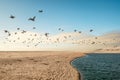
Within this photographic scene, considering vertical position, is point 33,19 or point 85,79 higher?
point 33,19

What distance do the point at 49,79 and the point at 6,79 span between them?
257 inches

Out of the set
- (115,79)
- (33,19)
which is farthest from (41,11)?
(115,79)

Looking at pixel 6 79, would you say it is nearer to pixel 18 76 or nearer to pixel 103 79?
pixel 18 76

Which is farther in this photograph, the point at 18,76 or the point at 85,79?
the point at 85,79

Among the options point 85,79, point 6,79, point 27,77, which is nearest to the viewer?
point 6,79

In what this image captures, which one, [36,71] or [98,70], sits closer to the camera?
[36,71]

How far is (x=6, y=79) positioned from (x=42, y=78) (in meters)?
5.58

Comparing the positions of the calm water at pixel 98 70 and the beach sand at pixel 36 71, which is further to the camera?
the calm water at pixel 98 70

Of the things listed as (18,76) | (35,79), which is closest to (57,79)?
(35,79)

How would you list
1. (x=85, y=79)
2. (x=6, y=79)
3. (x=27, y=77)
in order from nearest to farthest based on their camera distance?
(x=6, y=79), (x=27, y=77), (x=85, y=79)

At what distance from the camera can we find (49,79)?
3666cm

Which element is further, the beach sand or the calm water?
the calm water

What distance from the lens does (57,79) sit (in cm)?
3697

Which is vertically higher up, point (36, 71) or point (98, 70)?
point (36, 71)
